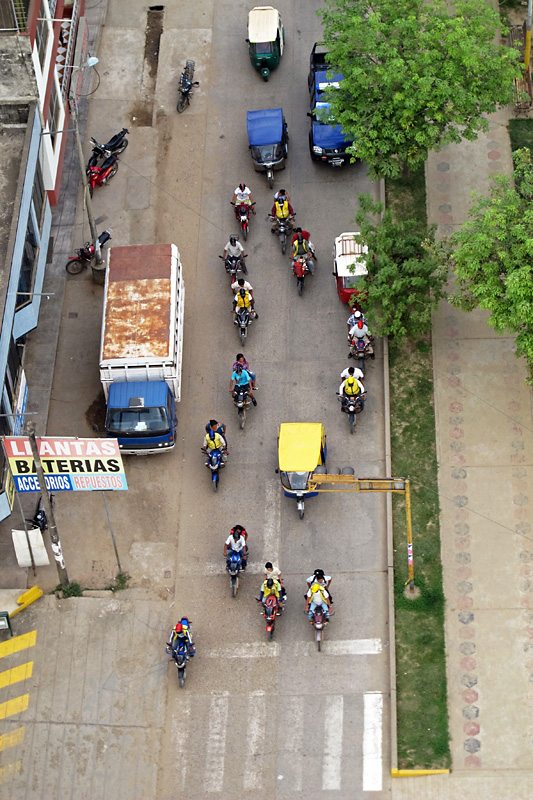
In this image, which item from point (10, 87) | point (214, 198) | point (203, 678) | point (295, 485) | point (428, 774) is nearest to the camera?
point (428, 774)

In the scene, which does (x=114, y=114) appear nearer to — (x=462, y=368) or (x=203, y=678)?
(x=462, y=368)

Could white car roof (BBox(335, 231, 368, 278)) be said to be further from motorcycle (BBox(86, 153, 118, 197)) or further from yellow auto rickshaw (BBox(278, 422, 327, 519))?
motorcycle (BBox(86, 153, 118, 197))

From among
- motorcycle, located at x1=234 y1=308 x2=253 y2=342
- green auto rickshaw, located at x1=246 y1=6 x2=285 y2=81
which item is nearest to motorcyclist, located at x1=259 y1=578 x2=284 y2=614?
motorcycle, located at x1=234 y1=308 x2=253 y2=342

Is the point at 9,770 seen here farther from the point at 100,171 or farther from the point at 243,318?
the point at 100,171

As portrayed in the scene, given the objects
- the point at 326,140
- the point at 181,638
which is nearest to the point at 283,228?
the point at 326,140

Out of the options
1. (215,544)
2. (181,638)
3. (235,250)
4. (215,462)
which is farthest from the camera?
(235,250)

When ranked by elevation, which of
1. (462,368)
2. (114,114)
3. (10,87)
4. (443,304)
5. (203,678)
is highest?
(114,114)

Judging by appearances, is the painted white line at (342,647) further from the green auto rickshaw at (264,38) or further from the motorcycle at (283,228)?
the green auto rickshaw at (264,38)

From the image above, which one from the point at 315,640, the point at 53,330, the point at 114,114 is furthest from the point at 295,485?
the point at 114,114
